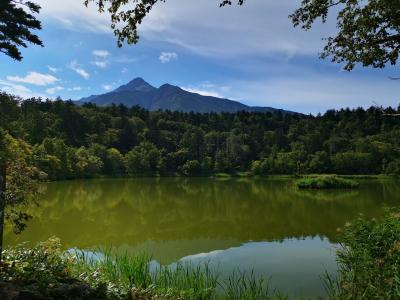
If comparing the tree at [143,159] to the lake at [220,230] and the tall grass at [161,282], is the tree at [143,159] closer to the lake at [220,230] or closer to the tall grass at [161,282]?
the lake at [220,230]

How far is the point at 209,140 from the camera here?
126 meters

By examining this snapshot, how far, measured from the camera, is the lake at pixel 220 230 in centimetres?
1596

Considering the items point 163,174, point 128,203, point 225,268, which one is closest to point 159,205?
point 128,203

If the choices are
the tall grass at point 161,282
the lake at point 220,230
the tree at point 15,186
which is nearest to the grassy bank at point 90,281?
the tall grass at point 161,282

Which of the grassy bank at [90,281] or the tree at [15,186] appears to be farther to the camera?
the tree at [15,186]

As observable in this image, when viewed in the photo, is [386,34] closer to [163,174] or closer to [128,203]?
[128,203]

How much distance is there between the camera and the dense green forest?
92438 mm

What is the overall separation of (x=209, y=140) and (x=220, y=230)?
10098 cm

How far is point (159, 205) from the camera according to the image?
3862 cm

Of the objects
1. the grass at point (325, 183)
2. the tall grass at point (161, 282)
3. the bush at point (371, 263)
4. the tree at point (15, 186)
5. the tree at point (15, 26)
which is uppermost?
the tree at point (15, 26)

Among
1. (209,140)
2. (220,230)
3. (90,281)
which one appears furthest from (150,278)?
(209,140)

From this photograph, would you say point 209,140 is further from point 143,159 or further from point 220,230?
point 220,230

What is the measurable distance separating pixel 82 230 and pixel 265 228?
11.0 m

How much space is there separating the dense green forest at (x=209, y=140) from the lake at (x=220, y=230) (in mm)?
40470
